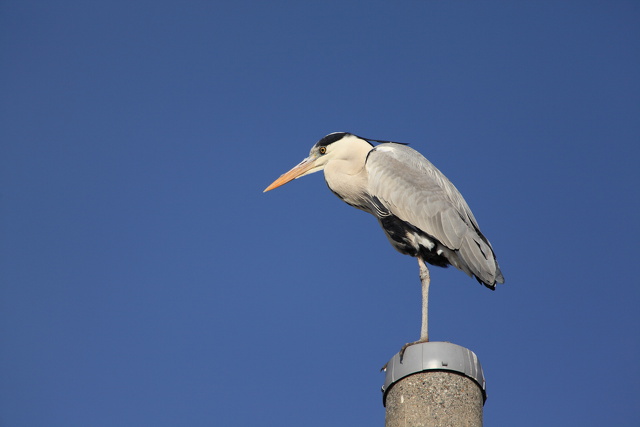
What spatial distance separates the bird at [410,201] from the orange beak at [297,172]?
28mm

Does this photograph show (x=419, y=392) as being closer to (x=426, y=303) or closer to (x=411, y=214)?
(x=426, y=303)

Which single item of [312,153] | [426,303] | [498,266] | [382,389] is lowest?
[382,389]

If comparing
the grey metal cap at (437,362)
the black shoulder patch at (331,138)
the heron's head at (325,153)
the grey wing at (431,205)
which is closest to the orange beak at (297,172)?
the heron's head at (325,153)

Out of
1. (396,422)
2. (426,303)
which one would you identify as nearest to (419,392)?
(396,422)

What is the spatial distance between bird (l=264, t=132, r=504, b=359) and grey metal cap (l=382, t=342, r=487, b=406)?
68.4 inches

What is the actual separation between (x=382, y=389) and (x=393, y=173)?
3102 mm

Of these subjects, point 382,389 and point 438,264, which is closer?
point 382,389

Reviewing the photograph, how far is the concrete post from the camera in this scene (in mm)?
5375

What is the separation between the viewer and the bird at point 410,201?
7949 millimetres

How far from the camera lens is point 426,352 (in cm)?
570

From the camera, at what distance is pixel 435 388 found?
5.50 meters

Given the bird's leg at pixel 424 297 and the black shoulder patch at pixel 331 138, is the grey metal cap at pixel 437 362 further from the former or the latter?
the black shoulder patch at pixel 331 138

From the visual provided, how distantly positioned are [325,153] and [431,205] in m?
1.56

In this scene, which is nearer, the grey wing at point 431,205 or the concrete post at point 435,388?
the concrete post at point 435,388
